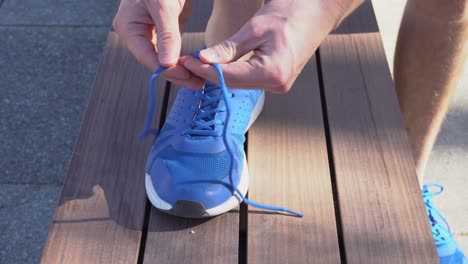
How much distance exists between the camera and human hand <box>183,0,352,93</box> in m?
0.90

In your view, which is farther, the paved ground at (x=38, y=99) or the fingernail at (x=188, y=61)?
the paved ground at (x=38, y=99)

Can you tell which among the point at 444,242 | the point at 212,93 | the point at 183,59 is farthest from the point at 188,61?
the point at 444,242

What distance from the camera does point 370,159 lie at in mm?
1132

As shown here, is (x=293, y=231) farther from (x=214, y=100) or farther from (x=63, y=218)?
(x=63, y=218)

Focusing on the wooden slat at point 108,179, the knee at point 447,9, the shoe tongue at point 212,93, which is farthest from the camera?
the knee at point 447,9

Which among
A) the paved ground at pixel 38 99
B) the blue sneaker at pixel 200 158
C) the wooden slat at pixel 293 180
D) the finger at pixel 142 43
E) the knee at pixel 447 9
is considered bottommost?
the paved ground at pixel 38 99

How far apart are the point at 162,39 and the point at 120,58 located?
1.51ft

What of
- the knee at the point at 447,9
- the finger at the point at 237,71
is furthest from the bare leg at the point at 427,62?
the finger at the point at 237,71

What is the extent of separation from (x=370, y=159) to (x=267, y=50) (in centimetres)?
35

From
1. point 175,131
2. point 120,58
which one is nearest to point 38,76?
point 120,58

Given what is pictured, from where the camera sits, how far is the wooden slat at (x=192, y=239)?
98 centimetres

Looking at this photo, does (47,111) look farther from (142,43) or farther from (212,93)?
(142,43)

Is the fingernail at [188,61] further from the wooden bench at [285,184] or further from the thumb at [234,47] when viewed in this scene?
the wooden bench at [285,184]

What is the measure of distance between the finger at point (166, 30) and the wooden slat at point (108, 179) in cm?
28
